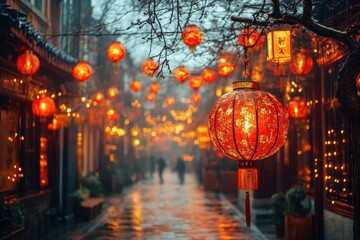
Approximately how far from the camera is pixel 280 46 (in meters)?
11.0

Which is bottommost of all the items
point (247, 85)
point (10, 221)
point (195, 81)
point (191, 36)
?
point (10, 221)

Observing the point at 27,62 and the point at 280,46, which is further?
the point at 27,62

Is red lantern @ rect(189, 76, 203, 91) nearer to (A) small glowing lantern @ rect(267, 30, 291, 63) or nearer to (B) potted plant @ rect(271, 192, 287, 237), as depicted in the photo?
(B) potted plant @ rect(271, 192, 287, 237)

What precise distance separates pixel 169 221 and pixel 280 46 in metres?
8.92

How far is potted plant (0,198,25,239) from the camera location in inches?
405

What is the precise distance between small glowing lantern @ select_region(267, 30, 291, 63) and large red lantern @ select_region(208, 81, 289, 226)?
3284 millimetres

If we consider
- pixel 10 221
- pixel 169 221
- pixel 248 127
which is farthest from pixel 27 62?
pixel 169 221

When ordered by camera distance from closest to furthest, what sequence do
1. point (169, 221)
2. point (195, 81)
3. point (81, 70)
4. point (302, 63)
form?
point (302, 63)
point (81, 70)
point (195, 81)
point (169, 221)

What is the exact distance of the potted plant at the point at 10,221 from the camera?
1030 centimetres

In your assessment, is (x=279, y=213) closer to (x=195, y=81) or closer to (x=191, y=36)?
(x=195, y=81)

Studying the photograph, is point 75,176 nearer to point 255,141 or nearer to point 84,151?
point 84,151

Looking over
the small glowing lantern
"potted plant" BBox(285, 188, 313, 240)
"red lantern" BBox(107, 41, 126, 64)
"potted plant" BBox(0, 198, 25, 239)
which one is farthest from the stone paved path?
the small glowing lantern

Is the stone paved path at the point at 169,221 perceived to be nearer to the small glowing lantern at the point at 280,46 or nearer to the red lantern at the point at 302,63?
the red lantern at the point at 302,63

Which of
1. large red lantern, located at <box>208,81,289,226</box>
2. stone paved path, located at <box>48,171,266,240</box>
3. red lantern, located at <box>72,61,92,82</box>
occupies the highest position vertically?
red lantern, located at <box>72,61,92,82</box>
